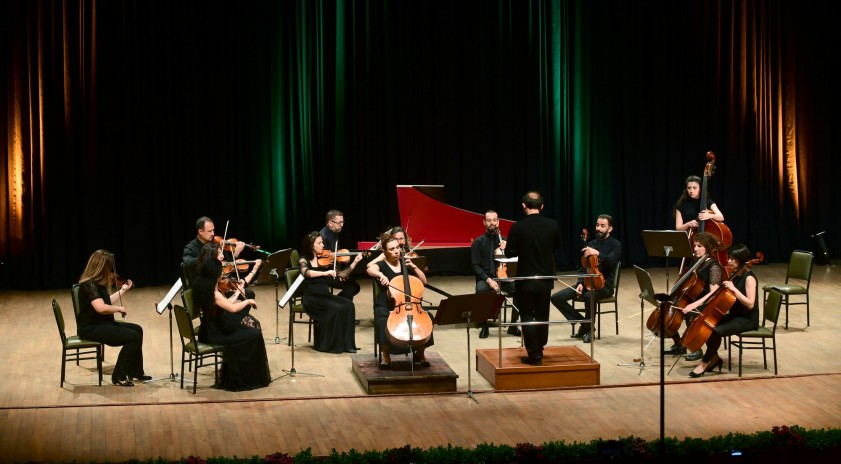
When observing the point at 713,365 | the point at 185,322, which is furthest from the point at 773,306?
the point at 185,322

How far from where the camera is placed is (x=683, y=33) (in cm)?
1355

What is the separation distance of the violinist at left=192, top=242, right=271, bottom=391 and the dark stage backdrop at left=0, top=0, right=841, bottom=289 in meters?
4.88

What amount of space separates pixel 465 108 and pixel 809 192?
16.6ft

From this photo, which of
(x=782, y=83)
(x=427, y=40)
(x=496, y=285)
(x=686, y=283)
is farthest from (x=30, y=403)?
(x=782, y=83)

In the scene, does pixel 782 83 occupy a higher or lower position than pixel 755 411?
higher

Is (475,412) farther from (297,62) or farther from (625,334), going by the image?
(297,62)

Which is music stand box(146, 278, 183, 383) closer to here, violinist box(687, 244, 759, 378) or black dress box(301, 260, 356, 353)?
black dress box(301, 260, 356, 353)

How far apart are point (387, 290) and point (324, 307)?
114 centimetres

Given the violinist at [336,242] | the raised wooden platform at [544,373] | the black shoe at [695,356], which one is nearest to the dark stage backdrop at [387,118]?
the violinist at [336,242]

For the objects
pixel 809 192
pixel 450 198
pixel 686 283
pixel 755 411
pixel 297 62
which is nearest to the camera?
pixel 755 411

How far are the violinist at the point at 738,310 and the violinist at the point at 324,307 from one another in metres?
2.85

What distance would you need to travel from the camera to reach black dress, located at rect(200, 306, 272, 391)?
292 inches

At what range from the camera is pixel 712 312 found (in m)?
7.59

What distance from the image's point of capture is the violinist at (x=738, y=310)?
7613 mm
